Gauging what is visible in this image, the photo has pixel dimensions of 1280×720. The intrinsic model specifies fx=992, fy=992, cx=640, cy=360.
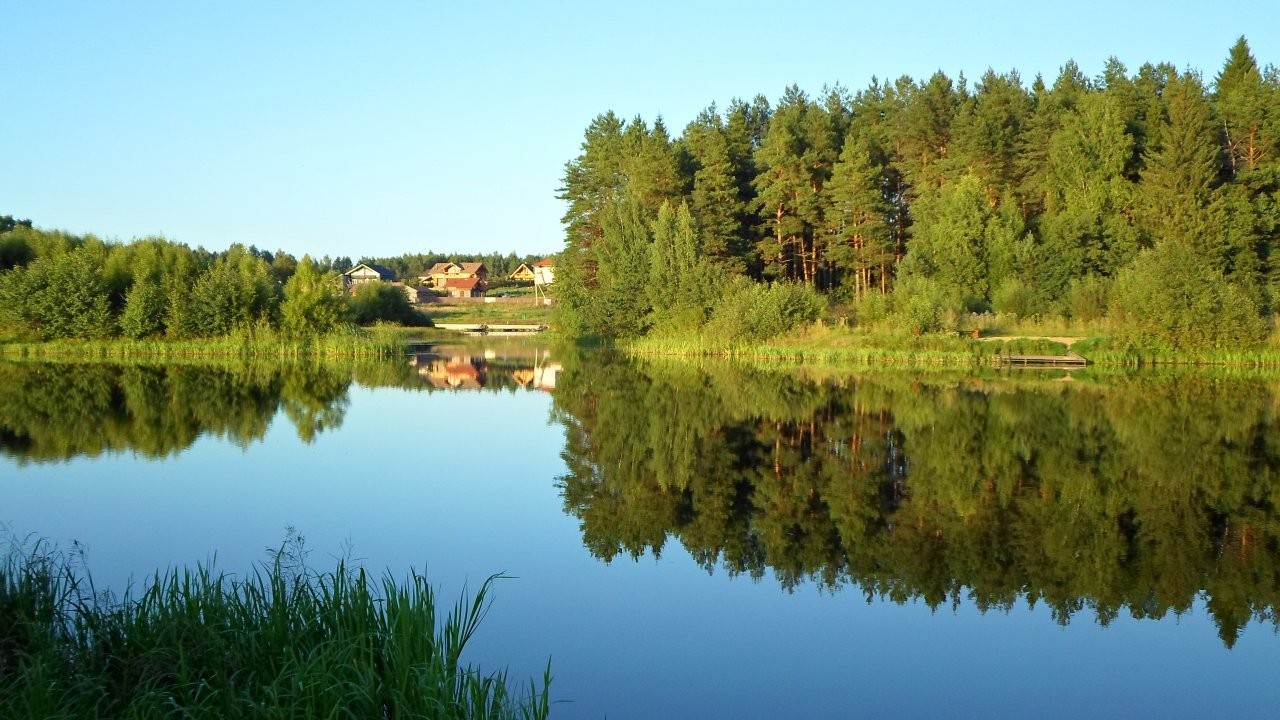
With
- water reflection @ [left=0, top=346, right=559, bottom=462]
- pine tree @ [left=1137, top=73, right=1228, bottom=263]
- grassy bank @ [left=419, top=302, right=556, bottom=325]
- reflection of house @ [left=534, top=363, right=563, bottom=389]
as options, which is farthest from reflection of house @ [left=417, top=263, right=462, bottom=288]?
pine tree @ [left=1137, top=73, right=1228, bottom=263]

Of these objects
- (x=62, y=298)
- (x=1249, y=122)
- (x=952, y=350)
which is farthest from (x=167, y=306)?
(x=1249, y=122)

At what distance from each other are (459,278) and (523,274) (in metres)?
10.2

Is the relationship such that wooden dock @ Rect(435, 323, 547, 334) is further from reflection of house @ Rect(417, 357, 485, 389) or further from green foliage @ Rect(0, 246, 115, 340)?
green foliage @ Rect(0, 246, 115, 340)

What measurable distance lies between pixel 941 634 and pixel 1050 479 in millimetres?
6160

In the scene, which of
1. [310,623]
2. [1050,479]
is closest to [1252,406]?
[1050,479]

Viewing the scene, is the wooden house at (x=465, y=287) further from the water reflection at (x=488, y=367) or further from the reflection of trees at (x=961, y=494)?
the reflection of trees at (x=961, y=494)

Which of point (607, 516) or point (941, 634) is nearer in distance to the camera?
point (941, 634)

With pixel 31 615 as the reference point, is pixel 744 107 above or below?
above

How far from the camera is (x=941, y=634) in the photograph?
6875mm

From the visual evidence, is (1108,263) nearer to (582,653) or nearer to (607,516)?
(607,516)

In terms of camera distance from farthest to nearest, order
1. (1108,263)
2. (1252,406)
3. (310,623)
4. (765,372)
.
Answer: (1108,263) → (765,372) → (1252,406) → (310,623)

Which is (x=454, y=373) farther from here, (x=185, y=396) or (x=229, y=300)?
(x=229, y=300)

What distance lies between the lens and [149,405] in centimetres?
→ 1998

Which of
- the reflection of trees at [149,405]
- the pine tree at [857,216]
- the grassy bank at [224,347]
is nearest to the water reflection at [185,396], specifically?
the reflection of trees at [149,405]
